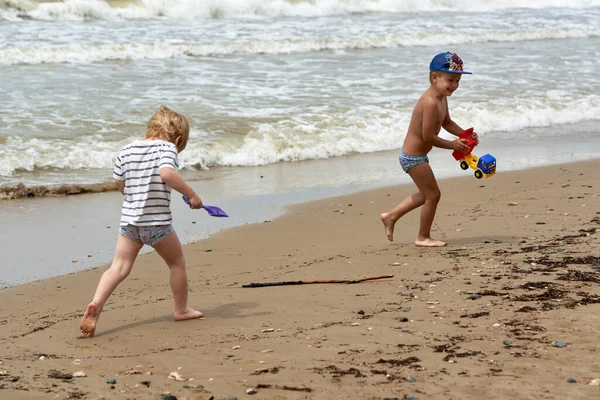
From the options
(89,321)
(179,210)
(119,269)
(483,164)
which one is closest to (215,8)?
(179,210)

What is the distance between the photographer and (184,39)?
1883 centimetres

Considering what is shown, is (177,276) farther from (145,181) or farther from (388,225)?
(388,225)

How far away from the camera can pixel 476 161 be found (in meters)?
5.71

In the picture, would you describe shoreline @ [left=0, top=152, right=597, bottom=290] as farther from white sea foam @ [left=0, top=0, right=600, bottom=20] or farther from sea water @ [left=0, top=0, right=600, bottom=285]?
white sea foam @ [left=0, top=0, right=600, bottom=20]

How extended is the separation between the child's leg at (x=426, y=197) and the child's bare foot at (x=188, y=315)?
206 centimetres

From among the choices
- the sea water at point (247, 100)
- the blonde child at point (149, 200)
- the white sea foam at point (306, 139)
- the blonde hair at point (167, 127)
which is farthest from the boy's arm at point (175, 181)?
the white sea foam at point (306, 139)

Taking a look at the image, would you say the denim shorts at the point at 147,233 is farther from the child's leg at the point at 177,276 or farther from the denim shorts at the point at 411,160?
the denim shorts at the point at 411,160

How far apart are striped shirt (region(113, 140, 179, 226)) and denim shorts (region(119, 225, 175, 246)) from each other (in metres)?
0.03

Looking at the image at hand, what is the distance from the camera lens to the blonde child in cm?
415

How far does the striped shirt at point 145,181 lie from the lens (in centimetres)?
419

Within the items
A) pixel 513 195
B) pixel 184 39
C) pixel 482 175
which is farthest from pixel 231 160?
pixel 184 39

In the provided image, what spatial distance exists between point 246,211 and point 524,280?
132 inches

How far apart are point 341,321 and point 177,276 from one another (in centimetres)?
91

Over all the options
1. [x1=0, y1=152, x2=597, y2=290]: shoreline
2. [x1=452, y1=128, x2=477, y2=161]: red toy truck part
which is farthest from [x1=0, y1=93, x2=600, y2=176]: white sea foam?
[x1=452, y1=128, x2=477, y2=161]: red toy truck part
